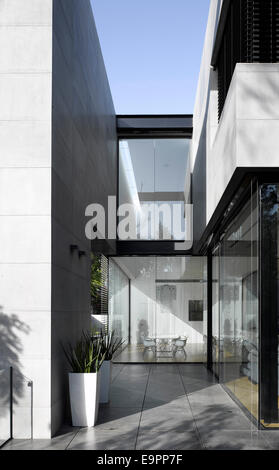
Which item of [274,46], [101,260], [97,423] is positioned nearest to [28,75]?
[274,46]

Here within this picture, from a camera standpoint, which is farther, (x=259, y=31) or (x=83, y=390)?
(x=83, y=390)

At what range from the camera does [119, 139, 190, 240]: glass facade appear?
617 inches

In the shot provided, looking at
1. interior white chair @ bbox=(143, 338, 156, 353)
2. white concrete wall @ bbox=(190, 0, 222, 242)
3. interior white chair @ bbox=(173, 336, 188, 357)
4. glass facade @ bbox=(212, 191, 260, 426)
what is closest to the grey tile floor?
glass facade @ bbox=(212, 191, 260, 426)

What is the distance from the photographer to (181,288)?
15.6m

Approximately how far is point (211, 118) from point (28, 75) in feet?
13.0

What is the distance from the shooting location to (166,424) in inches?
289

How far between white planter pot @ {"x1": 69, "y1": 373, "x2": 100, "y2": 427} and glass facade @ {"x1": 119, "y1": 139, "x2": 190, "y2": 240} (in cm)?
863

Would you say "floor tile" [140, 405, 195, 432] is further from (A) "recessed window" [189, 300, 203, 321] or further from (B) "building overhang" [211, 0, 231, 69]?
(A) "recessed window" [189, 300, 203, 321]

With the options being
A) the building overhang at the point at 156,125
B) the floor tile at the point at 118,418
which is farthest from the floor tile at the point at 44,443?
the building overhang at the point at 156,125

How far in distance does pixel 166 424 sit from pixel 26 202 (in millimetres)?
3471

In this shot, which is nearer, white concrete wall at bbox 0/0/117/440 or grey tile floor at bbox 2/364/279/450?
grey tile floor at bbox 2/364/279/450

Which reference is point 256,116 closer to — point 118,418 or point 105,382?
point 118,418

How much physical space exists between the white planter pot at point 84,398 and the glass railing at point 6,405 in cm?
99

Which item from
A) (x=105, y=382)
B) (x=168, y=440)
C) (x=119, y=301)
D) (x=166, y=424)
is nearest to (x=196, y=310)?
(x=119, y=301)
